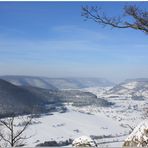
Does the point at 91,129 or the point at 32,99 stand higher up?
the point at 32,99

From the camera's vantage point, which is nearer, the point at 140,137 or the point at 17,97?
the point at 140,137

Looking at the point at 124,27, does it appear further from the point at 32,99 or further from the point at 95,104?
the point at 95,104

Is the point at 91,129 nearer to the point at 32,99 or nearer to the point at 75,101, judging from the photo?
the point at 32,99

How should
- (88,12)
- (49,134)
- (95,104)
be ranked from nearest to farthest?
(88,12) → (49,134) → (95,104)

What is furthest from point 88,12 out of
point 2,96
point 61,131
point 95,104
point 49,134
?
point 95,104

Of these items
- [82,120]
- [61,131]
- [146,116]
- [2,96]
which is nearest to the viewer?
[146,116]

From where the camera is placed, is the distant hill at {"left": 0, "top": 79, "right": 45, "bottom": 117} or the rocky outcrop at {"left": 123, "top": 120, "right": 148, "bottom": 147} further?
the distant hill at {"left": 0, "top": 79, "right": 45, "bottom": 117}

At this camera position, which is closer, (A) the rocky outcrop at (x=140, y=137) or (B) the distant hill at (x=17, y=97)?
(A) the rocky outcrop at (x=140, y=137)

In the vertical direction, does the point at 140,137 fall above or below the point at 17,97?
below

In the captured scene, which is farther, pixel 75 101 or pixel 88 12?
pixel 75 101

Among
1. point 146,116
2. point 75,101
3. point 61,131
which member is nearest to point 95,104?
point 75,101
